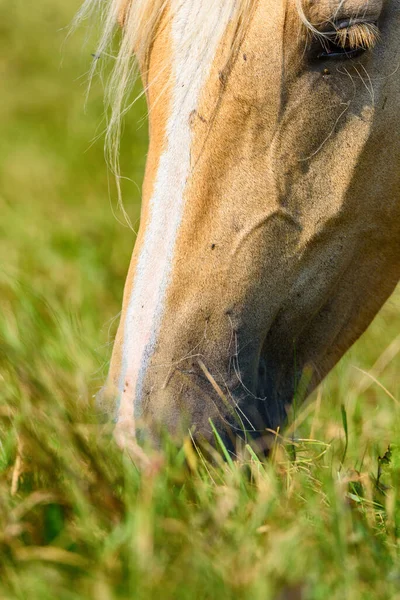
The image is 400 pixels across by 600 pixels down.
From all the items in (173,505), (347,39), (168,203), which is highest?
(347,39)

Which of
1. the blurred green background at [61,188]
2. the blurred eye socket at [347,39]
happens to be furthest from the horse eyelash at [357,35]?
the blurred green background at [61,188]

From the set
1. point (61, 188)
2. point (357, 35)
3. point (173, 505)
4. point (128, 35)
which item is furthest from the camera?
point (61, 188)

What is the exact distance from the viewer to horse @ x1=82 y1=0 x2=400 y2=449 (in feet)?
6.00

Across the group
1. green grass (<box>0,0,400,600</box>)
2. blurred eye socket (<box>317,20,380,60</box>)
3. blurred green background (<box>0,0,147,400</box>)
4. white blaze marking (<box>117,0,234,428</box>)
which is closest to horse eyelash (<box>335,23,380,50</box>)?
blurred eye socket (<box>317,20,380,60</box>)

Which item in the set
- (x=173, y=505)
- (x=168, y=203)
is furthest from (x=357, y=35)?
(x=173, y=505)

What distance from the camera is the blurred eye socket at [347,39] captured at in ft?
6.05

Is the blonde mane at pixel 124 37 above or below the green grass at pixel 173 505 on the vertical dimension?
above

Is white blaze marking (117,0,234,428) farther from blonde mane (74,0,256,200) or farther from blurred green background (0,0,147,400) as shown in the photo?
blurred green background (0,0,147,400)

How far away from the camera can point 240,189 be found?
6.12ft

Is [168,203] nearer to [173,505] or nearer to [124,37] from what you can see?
[124,37]

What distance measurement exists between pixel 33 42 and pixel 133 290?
7.39m

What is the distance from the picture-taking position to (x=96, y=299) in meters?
3.81

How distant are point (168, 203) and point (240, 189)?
0.58ft

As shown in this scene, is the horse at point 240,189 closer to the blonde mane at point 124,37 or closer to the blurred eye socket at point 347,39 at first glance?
the blurred eye socket at point 347,39
